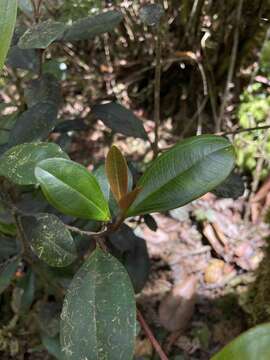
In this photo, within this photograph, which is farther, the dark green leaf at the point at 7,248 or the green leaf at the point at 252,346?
the dark green leaf at the point at 7,248

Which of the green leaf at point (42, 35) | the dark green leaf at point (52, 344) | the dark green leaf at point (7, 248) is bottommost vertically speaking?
the dark green leaf at point (52, 344)

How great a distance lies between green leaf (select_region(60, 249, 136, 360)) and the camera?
72 cm

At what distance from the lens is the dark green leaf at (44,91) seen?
1038 millimetres

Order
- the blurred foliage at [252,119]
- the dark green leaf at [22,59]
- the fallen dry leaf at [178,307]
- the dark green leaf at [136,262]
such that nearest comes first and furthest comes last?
1. the dark green leaf at [22,59]
2. the dark green leaf at [136,262]
3. the fallen dry leaf at [178,307]
4. the blurred foliage at [252,119]

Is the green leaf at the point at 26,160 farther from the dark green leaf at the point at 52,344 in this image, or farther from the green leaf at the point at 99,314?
the dark green leaf at the point at 52,344

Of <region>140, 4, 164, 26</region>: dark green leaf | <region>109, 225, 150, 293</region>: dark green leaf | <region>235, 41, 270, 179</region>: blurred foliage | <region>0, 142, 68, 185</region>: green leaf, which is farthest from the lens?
<region>235, 41, 270, 179</region>: blurred foliage

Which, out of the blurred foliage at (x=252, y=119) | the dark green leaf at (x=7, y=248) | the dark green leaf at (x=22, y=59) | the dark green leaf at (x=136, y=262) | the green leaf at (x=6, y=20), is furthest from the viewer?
the blurred foliage at (x=252, y=119)

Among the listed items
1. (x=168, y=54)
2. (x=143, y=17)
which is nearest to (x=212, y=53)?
(x=168, y=54)

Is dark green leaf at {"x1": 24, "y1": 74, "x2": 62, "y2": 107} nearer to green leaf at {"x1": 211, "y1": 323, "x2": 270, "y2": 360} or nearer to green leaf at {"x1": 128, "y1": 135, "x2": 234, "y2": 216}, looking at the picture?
green leaf at {"x1": 128, "y1": 135, "x2": 234, "y2": 216}

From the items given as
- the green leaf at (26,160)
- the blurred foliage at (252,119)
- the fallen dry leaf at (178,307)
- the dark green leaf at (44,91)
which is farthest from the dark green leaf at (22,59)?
the blurred foliage at (252,119)

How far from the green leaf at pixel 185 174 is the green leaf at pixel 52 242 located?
0.16 metres

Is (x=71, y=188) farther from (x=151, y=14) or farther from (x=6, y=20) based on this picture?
(x=151, y=14)

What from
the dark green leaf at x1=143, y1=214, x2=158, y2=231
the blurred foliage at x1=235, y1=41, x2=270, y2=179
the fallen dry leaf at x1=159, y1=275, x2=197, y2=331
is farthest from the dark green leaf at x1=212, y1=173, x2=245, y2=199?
the blurred foliage at x1=235, y1=41, x2=270, y2=179

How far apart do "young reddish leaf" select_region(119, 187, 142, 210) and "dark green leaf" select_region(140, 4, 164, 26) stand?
0.41 metres
